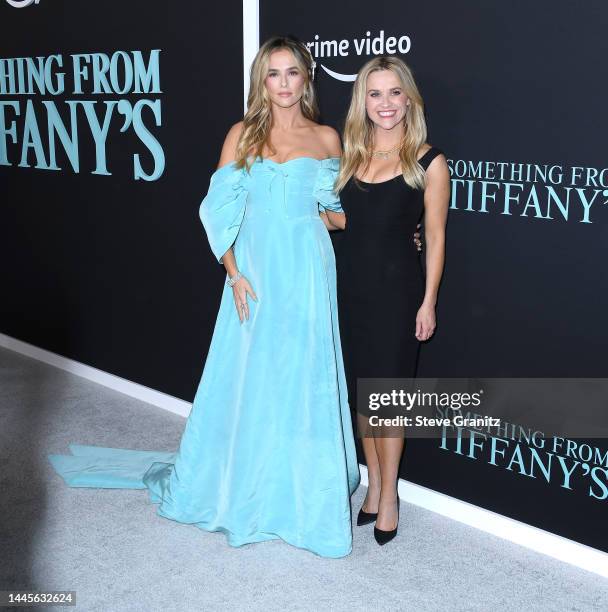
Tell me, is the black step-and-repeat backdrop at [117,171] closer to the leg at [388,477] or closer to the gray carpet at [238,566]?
the gray carpet at [238,566]

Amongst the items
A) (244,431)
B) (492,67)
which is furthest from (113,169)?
(492,67)

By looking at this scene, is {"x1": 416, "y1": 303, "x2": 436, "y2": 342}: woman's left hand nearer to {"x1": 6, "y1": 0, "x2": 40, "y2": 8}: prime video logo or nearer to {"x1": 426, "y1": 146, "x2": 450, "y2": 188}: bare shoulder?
{"x1": 426, "y1": 146, "x2": 450, "y2": 188}: bare shoulder

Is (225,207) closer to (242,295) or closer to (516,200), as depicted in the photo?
(242,295)

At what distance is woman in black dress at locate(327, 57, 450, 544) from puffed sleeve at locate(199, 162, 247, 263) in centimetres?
35

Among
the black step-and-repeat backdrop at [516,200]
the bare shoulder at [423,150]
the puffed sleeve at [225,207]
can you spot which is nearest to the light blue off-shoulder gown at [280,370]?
the puffed sleeve at [225,207]

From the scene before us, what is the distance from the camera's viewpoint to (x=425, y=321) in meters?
2.74

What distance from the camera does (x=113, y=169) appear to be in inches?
165

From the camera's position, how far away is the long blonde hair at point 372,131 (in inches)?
102

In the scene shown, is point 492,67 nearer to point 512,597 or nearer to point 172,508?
point 512,597

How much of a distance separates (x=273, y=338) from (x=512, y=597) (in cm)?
113

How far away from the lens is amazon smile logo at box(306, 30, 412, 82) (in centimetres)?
290

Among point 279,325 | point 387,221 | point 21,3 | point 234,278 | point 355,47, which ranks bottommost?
point 279,325

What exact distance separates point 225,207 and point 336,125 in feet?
2.03

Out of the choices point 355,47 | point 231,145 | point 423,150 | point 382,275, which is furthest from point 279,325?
point 355,47
